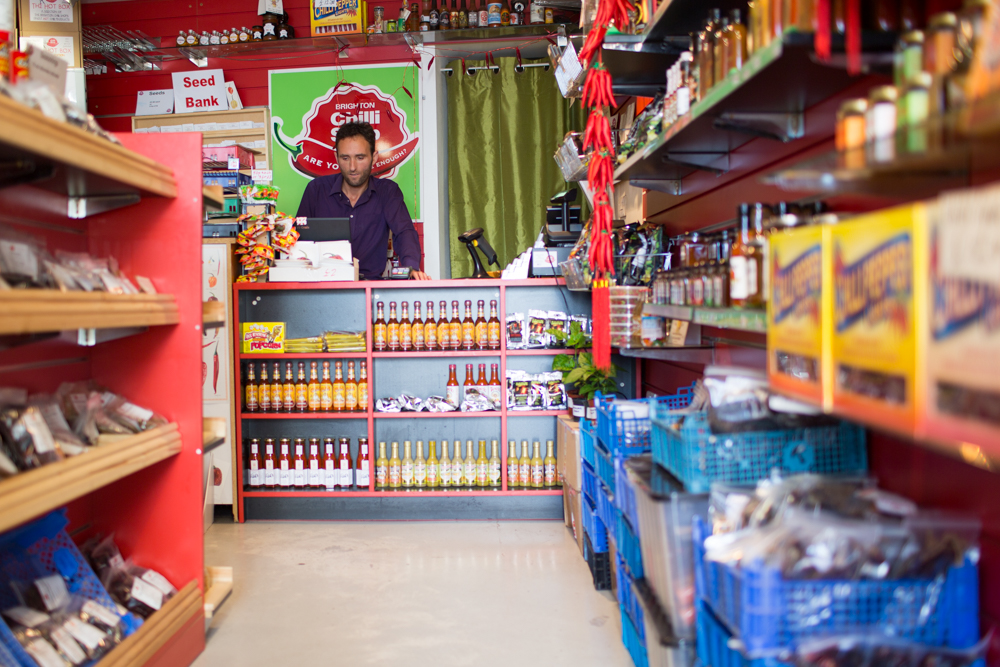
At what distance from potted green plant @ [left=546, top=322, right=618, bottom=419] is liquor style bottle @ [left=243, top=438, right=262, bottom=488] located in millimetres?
2012

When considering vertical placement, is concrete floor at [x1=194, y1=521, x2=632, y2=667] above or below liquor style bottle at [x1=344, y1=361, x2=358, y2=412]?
below

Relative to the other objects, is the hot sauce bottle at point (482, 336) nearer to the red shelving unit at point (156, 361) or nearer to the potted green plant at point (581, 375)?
the potted green plant at point (581, 375)

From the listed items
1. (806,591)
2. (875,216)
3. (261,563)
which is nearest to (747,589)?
(806,591)

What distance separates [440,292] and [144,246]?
89.5 inches

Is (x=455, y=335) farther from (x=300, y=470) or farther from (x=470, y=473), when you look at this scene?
(x=300, y=470)

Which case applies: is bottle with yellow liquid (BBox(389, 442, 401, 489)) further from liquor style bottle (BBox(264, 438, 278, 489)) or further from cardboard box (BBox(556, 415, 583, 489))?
cardboard box (BBox(556, 415, 583, 489))

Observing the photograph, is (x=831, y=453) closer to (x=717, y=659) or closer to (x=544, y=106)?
(x=717, y=659)

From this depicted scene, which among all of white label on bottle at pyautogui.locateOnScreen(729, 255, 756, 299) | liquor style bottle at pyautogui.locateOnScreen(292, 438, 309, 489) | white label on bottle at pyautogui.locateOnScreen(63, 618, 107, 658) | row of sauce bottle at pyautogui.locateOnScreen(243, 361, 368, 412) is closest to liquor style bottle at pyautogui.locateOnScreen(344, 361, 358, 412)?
row of sauce bottle at pyautogui.locateOnScreen(243, 361, 368, 412)

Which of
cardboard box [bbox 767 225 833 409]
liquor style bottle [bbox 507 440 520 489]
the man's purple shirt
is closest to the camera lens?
cardboard box [bbox 767 225 833 409]

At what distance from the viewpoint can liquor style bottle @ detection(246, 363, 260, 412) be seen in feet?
15.0

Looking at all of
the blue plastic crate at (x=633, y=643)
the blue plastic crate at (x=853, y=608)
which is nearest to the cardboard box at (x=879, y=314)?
the blue plastic crate at (x=853, y=608)

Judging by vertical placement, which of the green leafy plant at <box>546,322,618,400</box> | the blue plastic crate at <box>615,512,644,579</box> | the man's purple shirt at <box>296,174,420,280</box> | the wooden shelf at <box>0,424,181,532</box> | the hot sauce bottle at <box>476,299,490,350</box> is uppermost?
the man's purple shirt at <box>296,174,420,280</box>

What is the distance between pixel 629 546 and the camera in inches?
97.9

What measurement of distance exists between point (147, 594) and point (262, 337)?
7.44 ft
